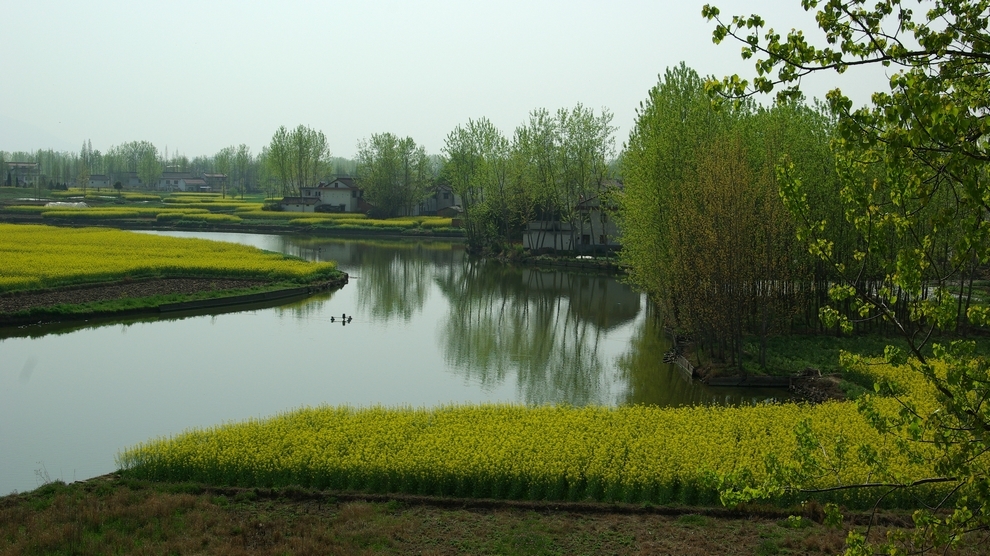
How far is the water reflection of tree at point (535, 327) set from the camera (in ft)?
79.7

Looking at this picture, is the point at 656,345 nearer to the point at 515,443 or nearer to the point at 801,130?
the point at 801,130

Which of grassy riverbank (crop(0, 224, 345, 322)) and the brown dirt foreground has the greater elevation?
grassy riverbank (crop(0, 224, 345, 322))

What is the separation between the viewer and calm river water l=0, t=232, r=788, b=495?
19.2m

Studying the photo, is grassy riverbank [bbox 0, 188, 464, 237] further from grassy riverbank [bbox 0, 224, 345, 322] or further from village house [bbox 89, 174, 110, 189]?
village house [bbox 89, 174, 110, 189]

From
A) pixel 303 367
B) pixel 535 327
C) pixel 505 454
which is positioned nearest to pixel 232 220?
pixel 535 327

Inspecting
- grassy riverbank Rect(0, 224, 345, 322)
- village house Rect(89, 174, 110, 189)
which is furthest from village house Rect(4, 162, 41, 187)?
grassy riverbank Rect(0, 224, 345, 322)

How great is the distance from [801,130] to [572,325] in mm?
11858

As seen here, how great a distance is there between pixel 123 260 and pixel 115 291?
304 inches

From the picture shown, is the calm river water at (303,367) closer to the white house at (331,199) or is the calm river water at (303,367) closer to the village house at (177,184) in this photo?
the white house at (331,199)

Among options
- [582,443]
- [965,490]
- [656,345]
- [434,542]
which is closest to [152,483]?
[434,542]

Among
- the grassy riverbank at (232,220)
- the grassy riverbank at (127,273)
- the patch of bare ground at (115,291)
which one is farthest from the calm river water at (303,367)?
the grassy riverbank at (232,220)

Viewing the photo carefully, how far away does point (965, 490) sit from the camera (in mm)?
5559

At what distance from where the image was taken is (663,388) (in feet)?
77.6

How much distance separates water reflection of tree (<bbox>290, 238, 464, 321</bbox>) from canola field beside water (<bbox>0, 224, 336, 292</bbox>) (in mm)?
3556
